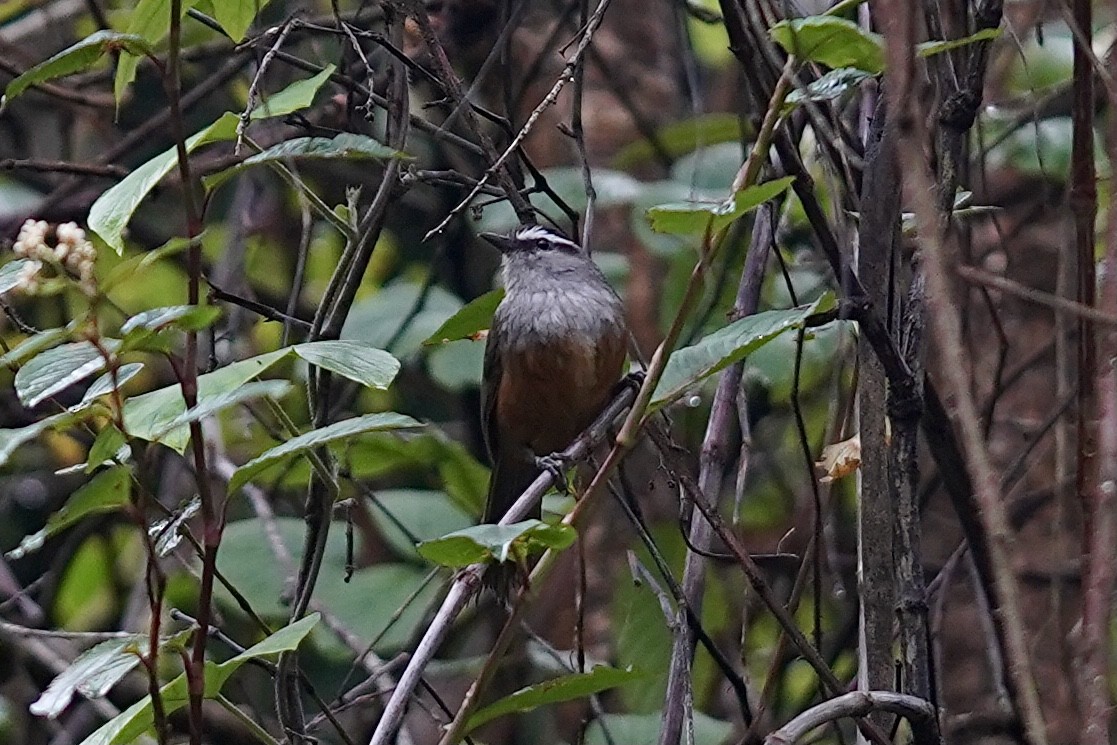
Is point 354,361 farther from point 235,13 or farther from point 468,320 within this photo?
point 235,13

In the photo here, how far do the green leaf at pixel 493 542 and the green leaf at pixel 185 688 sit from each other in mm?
258

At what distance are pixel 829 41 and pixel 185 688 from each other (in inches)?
47.3

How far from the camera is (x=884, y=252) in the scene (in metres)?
2.40

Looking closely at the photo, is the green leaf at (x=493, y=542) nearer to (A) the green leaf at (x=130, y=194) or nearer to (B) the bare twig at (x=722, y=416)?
(A) the green leaf at (x=130, y=194)

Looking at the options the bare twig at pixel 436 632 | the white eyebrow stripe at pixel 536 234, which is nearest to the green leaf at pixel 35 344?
the bare twig at pixel 436 632

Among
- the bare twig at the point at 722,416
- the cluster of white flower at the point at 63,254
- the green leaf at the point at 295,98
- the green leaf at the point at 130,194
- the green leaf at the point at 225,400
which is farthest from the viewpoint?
the bare twig at the point at 722,416

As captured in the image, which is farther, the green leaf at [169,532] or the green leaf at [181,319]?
the green leaf at [169,532]

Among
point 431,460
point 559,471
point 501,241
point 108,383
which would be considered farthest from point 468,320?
Result: point 501,241

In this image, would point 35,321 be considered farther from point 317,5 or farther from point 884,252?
point 884,252

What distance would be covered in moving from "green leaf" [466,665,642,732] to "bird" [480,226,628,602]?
5.68 ft

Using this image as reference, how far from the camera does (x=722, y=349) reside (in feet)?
6.47

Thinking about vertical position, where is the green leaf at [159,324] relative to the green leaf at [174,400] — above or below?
above

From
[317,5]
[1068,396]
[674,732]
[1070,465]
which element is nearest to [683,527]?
[674,732]

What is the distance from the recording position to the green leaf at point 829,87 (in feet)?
5.78
